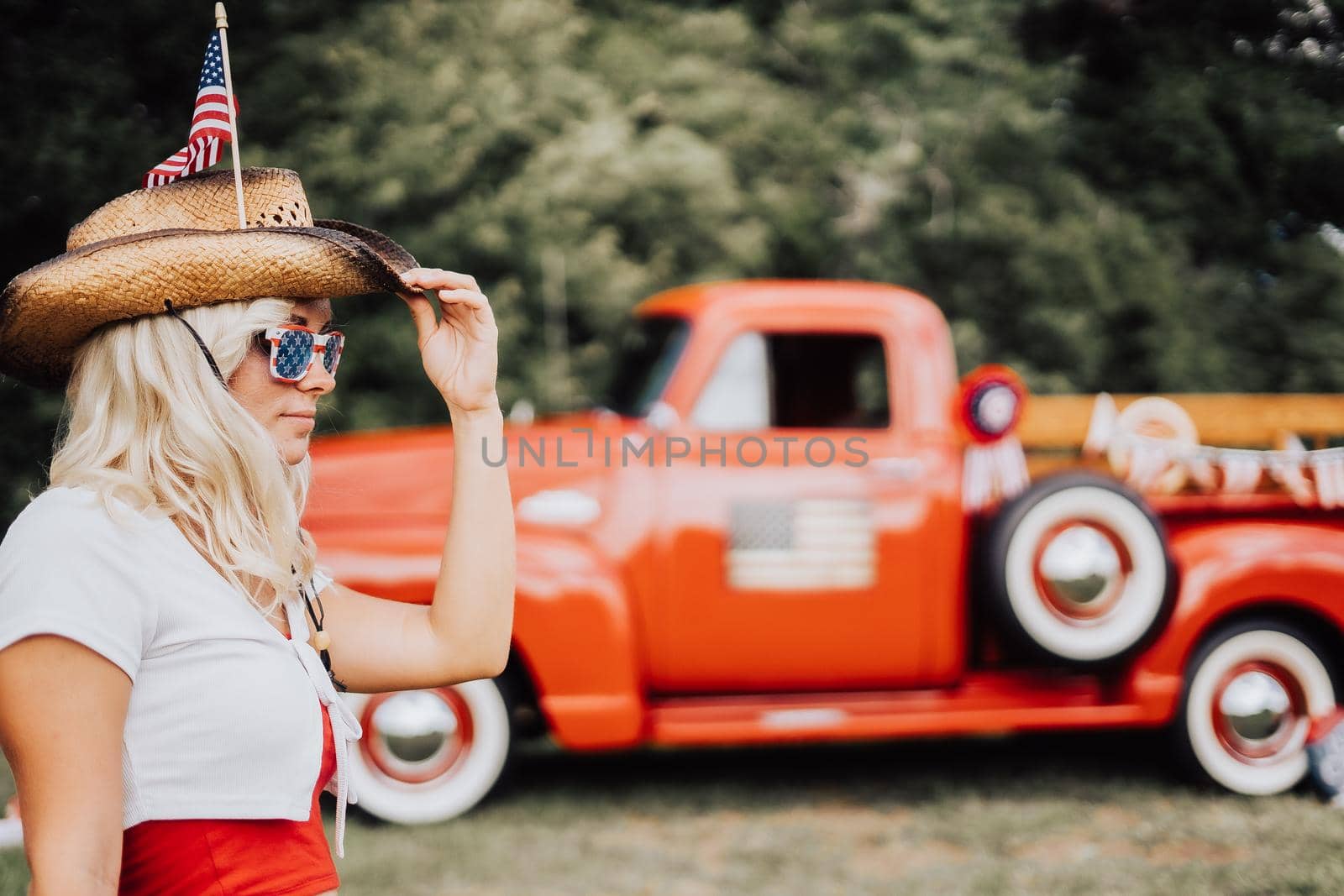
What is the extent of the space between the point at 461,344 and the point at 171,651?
60 centimetres

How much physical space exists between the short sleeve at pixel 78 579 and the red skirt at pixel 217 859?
0.70 ft

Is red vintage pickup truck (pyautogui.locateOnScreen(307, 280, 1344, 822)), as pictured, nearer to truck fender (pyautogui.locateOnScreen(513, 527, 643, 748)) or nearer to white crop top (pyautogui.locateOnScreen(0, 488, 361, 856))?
truck fender (pyautogui.locateOnScreen(513, 527, 643, 748))

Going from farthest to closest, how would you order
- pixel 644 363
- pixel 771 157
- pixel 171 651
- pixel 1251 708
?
pixel 771 157
pixel 644 363
pixel 1251 708
pixel 171 651

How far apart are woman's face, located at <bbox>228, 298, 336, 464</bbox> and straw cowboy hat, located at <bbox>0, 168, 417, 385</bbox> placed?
37mm

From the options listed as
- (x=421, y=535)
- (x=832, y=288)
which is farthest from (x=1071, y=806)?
(x=421, y=535)

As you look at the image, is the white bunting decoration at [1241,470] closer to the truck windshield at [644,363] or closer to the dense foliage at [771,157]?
the dense foliage at [771,157]

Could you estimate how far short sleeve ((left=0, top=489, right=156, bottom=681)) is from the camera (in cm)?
117

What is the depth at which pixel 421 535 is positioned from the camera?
4.36 m

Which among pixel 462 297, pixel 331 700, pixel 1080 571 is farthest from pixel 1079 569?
pixel 331 700

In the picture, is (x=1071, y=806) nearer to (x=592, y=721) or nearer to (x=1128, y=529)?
(x=1128, y=529)

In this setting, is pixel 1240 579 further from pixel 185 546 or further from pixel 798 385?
pixel 185 546

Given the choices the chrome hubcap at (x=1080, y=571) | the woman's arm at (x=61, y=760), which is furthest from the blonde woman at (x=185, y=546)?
the chrome hubcap at (x=1080, y=571)

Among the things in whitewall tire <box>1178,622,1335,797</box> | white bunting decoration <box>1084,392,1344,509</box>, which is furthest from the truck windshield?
whitewall tire <box>1178,622,1335,797</box>

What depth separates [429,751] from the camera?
14.1 feet
